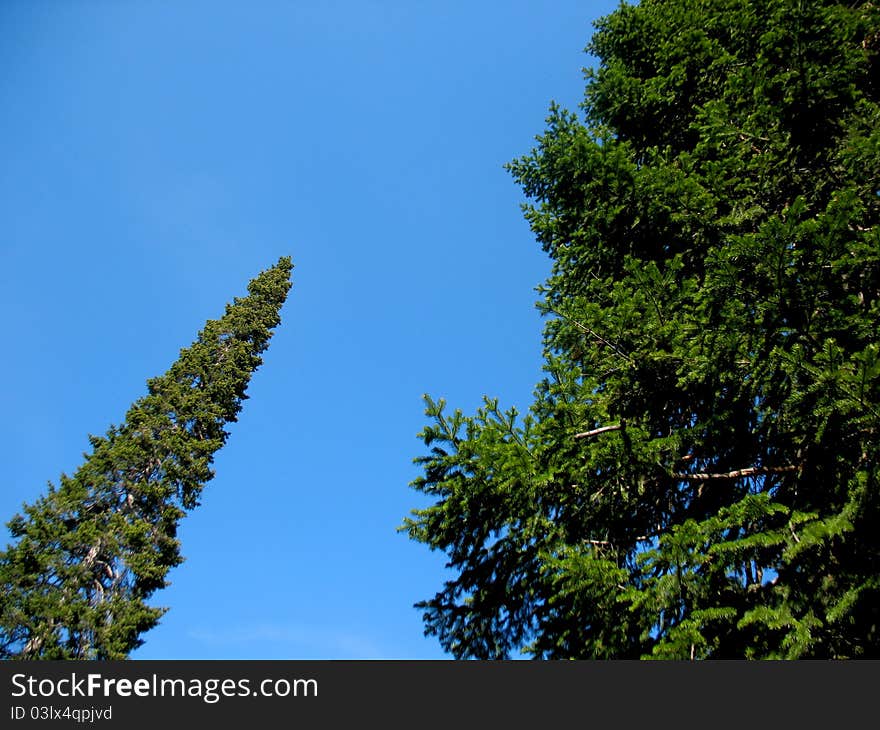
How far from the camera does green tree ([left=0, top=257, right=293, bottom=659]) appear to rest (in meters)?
11.6

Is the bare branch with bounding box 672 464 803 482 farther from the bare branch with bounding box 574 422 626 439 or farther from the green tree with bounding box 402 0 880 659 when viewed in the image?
the bare branch with bounding box 574 422 626 439

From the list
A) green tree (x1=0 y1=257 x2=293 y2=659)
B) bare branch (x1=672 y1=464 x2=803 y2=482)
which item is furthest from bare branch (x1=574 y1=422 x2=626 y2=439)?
green tree (x1=0 y1=257 x2=293 y2=659)

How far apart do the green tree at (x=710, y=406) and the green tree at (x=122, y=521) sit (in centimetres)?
940

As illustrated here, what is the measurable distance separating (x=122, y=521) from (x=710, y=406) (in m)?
14.3

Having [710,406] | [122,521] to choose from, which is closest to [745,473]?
[710,406]

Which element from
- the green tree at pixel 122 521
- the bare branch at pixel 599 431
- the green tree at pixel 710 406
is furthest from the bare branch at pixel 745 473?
the green tree at pixel 122 521

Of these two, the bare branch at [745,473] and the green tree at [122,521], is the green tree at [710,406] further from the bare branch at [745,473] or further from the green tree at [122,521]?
the green tree at [122,521]

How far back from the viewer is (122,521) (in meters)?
13.7

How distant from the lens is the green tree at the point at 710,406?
4.83m

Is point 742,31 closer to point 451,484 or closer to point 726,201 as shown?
point 726,201

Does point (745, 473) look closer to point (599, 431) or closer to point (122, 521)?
point (599, 431)

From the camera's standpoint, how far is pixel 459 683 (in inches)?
152

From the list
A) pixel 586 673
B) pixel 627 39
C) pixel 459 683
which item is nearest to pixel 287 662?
pixel 459 683

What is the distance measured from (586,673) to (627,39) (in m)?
12.1
